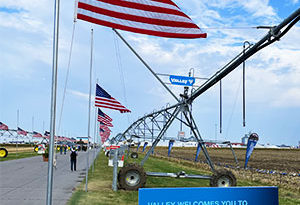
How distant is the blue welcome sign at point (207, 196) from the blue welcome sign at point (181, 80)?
32.5 feet

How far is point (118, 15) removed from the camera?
834 centimetres

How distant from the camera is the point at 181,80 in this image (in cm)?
1423

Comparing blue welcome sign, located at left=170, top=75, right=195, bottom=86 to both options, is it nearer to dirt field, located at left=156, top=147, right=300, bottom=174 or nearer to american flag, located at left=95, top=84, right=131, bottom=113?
american flag, located at left=95, top=84, right=131, bottom=113

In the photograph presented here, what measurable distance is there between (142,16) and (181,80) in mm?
5958

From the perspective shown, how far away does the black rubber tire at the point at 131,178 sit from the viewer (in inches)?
568

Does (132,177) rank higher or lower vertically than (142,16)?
lower

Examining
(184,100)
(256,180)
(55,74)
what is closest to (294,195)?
(256,180)

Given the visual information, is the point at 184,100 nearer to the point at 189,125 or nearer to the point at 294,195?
the point at 189,125

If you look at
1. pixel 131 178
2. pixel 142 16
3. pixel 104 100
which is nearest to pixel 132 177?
pixel 131 178

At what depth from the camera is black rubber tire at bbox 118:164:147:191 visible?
14.4 meters

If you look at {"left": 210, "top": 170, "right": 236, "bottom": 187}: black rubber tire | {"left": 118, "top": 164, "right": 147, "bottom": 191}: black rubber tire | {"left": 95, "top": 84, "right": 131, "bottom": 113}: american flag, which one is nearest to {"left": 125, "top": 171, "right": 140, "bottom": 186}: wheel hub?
{"left": 118, "top": 164, "right": 147, "bottom": 191}: black rubber tire

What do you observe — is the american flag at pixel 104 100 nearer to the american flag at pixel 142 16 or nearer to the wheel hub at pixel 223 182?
the wheel hub at pixel 223 182

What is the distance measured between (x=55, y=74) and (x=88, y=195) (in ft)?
25.6

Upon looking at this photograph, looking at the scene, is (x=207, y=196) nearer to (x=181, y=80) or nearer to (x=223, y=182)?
(x=181, y=80)
